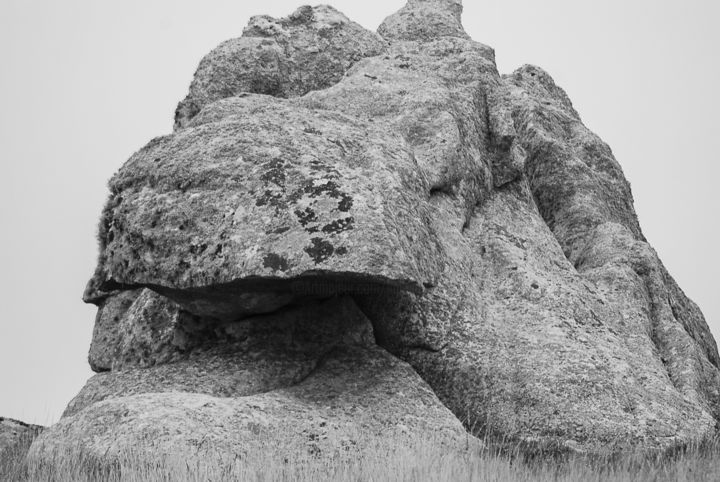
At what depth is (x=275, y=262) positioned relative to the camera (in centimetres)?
1511

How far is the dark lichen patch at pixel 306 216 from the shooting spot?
15556mm

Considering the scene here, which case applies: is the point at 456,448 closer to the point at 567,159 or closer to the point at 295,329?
the point at 295,329

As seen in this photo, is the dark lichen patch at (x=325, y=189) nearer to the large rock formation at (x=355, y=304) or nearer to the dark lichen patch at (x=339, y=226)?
the large rock formation at (x=355, y=304)

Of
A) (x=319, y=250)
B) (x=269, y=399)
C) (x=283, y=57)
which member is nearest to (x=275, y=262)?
(x=319, y=250)

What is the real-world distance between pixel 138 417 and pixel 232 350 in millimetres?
3627

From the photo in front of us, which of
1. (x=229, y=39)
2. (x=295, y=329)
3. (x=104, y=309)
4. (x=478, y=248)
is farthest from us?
(x=229, y=39)

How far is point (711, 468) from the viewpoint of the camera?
45.9 feet

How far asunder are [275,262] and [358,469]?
412cm

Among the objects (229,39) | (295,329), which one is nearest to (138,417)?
(295,329)

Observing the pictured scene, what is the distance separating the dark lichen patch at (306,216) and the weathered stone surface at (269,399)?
272cm

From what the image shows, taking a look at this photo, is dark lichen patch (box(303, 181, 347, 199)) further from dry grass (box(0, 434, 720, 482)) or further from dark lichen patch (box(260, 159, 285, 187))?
dry grass (box(0, 434, 720, 482))

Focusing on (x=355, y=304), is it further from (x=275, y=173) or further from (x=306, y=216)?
(x=275, y=173)

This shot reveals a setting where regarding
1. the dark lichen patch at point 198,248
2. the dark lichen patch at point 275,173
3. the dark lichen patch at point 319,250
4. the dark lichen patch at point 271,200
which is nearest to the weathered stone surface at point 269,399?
the dark lichen patch at point 198,248

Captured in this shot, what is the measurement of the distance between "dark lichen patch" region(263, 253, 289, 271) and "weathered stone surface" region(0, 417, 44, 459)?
26.9 feet
